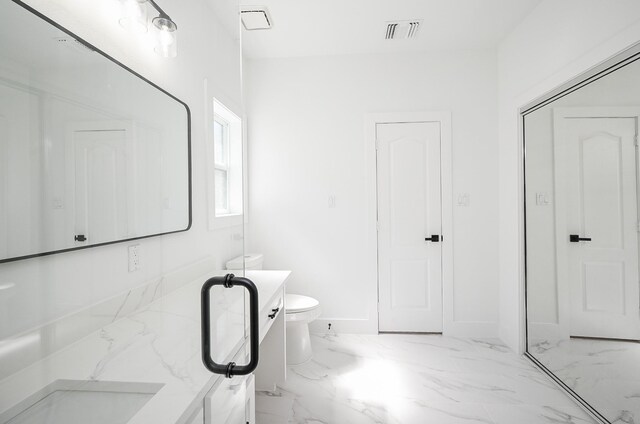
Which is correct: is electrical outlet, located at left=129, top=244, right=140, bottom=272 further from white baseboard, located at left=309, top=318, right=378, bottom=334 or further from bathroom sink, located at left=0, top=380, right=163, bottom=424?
white baseboard, located at left=309, top=318, right=378, bottom=334

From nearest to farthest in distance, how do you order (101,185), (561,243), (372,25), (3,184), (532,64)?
1. (3,184)
2. (101,185)
3. (561,243)
4. (532,64)
5. (372,25)

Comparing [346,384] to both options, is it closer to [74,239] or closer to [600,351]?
[600,351]

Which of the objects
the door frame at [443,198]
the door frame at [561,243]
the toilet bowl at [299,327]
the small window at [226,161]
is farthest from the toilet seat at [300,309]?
the small window at [226,161]

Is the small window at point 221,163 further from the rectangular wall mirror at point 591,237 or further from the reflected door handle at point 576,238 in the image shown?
the reflected door handle at point 576,238

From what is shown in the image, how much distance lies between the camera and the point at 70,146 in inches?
10.0

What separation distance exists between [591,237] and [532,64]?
1.29 metres

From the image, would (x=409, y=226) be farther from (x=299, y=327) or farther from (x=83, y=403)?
(x=83, y=403)

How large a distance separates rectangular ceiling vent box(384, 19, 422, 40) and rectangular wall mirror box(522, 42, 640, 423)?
102cm

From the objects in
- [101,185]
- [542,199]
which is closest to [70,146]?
[101,185]

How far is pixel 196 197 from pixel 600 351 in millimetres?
2084

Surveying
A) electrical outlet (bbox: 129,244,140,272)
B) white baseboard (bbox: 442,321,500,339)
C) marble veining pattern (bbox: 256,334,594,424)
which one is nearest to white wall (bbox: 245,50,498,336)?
white baseboard (bbox: 442,321,500,339)

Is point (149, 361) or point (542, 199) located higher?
point (542, 199)

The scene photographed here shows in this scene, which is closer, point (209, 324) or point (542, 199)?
point (209, 324)

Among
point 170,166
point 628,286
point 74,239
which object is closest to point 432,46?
point 628,286
